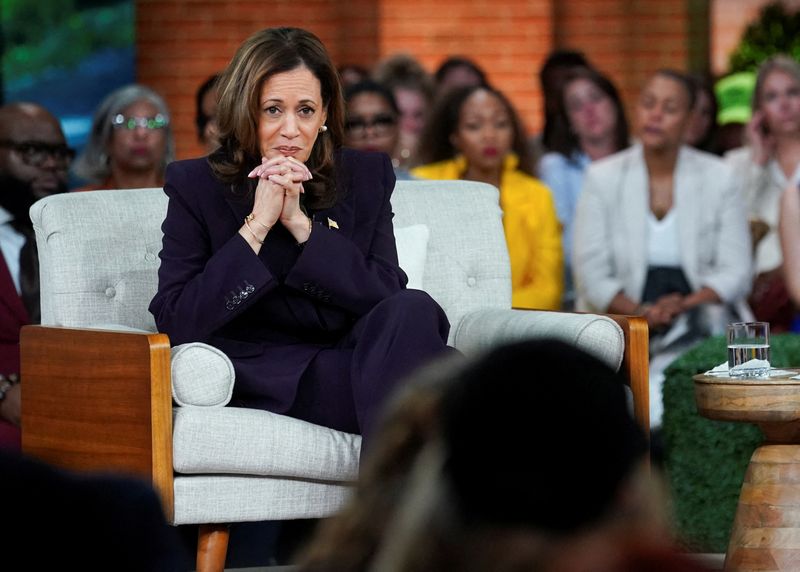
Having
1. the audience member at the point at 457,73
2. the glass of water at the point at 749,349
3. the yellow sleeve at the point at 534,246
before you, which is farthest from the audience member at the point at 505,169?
the glass of water at the point at 749,349

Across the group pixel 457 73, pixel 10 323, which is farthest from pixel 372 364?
pixel 457 73

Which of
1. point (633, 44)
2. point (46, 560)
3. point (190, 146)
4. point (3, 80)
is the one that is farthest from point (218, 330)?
point (633, 44)

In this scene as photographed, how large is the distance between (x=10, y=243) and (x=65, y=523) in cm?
383

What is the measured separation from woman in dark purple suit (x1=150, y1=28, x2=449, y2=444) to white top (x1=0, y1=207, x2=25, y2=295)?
1.30 m

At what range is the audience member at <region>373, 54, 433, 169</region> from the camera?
20.5ft

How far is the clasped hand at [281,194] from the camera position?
340 centimetres

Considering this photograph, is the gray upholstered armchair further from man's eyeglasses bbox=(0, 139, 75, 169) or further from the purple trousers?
man's eyeglasses bbox=(0, 139, 75, 169)

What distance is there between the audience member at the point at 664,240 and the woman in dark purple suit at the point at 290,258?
1.95 metres

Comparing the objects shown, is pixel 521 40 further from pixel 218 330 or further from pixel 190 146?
pixel 218 330

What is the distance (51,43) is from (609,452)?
6.41 metres

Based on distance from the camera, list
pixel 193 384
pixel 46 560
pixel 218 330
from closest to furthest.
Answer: pixel 46 560
pixel 193 384
pixel 218 330

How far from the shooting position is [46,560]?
41.3 inches

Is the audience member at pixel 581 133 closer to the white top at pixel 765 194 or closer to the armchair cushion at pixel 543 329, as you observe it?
the white top at pixel 765 194

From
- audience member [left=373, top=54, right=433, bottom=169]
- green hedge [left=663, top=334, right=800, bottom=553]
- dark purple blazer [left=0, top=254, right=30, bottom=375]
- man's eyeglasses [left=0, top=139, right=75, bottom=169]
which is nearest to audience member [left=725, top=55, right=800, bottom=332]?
audience member [left=373, top=54, right=433, bottom=169]
